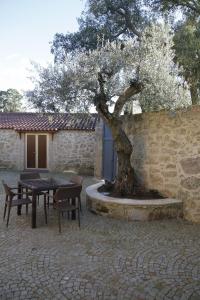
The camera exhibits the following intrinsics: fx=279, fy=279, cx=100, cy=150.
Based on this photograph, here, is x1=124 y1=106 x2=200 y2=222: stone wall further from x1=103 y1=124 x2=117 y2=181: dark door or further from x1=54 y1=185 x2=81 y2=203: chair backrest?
x1=103 y1=124 x2=117 y2=181: dark door

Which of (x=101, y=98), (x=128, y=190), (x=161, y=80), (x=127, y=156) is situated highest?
(x=161, y=80)

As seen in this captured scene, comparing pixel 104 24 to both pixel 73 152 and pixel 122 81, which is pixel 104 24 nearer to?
pixel 122 81

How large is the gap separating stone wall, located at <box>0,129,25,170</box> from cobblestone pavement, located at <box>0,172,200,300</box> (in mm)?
11114

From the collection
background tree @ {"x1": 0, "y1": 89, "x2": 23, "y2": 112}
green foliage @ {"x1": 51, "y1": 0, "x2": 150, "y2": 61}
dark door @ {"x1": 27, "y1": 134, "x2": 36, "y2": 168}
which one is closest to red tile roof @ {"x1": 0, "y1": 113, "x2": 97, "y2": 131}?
dark door @ {"x1": 27, "y1": 134, "x2": 36, "y2": 168}

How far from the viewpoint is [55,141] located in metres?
16.7

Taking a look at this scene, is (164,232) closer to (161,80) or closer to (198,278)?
(198,278)

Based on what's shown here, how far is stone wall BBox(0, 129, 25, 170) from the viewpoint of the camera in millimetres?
17031

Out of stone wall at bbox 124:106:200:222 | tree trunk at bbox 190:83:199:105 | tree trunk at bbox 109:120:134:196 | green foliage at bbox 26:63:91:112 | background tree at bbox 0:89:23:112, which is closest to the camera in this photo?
stone wall at bbox 124:106:200:222

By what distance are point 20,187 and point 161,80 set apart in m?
4.56

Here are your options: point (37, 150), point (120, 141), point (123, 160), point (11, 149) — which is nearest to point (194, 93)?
point (120, 141)

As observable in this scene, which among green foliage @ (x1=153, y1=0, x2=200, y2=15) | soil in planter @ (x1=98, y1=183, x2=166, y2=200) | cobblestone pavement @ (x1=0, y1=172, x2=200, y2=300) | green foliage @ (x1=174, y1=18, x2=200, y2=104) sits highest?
green foliage @ (x1=153, y1=0, x2=200, y2=15)

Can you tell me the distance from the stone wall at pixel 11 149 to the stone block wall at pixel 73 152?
201cm

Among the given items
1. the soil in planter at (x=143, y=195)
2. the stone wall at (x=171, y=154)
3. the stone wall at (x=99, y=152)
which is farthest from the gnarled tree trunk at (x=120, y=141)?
the stone wall at (x=99, y=152)

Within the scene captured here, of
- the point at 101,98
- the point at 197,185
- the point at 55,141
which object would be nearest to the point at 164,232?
the point at 197,185
